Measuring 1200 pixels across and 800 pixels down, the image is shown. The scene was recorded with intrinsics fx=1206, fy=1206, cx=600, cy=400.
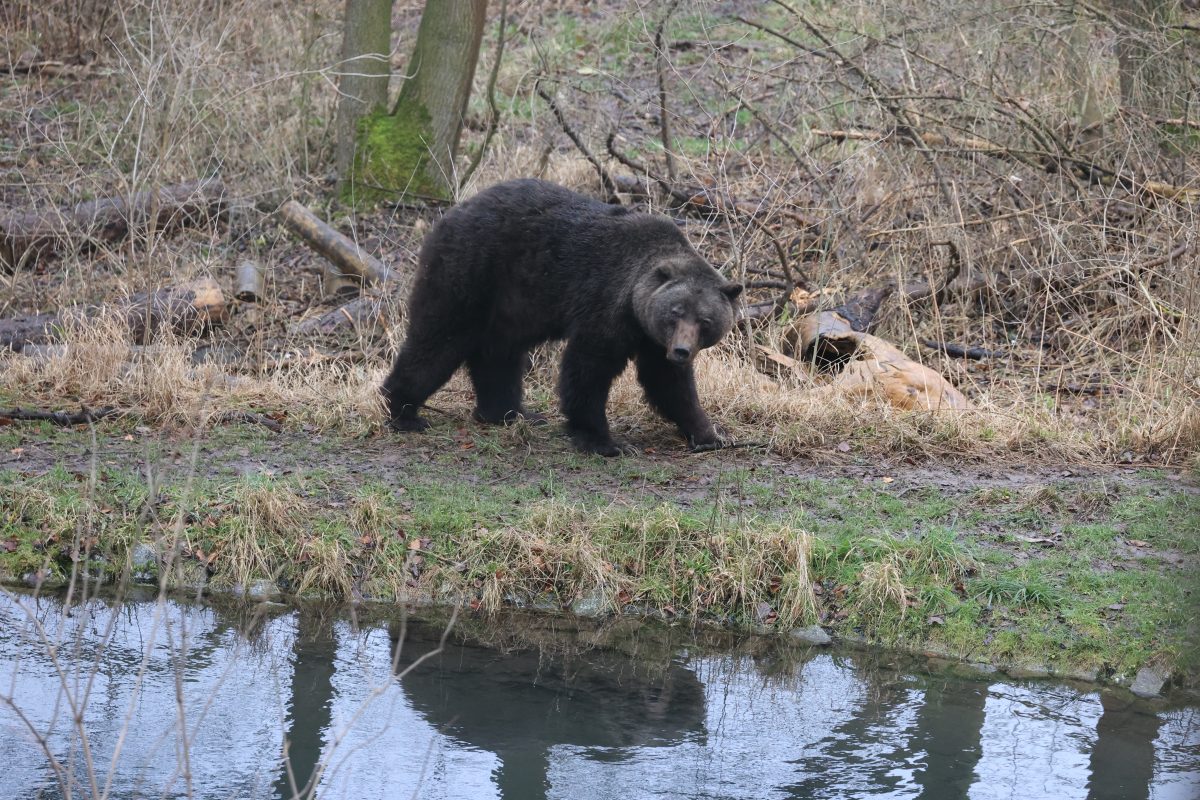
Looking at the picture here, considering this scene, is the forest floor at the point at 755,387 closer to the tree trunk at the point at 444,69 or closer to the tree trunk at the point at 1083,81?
the tree trunk at the point at 1083,81

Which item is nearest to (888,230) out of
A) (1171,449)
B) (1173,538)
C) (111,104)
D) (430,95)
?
(1171,449)

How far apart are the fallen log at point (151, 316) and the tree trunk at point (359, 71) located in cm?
312

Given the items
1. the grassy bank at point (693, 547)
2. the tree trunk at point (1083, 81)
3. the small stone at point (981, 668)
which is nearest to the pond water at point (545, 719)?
the small stone at point (981, 668)

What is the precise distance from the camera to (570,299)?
802 cm

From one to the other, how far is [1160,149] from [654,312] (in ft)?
21.2

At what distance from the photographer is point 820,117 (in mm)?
11602

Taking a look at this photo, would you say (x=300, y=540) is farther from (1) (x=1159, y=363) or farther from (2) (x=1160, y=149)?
(2) (x=1160, y=149)

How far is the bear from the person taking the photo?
784 cm

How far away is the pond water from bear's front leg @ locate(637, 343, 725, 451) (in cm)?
225

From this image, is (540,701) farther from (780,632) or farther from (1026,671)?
(1026,671)

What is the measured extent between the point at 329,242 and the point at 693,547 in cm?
654

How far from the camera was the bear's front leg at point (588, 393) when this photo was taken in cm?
797

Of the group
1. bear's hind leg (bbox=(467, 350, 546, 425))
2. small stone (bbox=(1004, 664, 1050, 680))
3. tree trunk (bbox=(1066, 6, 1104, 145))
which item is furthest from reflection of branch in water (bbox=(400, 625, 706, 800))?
tree trunk (bbox=(1066, 6, 1104, 145))

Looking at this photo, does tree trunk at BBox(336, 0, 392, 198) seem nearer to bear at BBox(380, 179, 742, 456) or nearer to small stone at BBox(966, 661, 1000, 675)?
bear at BBox(380, 179, 742, 456)
